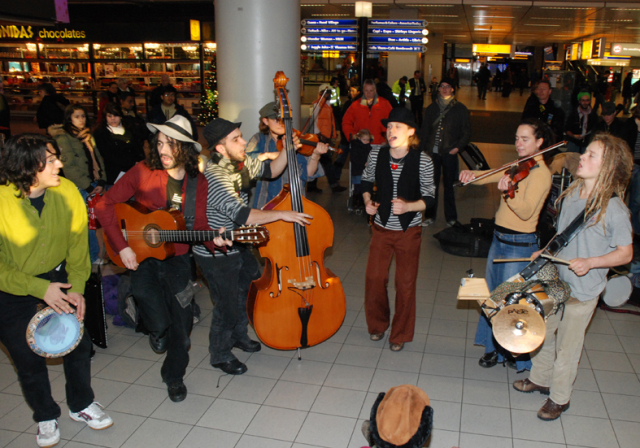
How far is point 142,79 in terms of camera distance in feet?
53.8

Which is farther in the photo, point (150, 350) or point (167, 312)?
point (150, 350)

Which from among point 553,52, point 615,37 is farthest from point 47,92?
point 553,52

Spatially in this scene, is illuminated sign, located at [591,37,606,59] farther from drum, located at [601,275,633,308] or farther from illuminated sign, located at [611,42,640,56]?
drum, located at [601,275,633,308]

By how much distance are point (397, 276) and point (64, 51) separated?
1709 cm

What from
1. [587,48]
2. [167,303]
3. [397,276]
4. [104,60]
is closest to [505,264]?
[397,276]

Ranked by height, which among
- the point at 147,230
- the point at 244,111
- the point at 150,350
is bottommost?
the point at 150,350

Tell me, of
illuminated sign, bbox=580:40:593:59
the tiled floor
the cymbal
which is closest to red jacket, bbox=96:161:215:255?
the tiled floor

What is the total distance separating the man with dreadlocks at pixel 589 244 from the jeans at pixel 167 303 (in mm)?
2144

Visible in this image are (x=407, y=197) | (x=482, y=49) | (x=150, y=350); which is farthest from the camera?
(x=482, y=49)

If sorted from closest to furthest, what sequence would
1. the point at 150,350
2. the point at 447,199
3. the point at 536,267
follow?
the point at 536,267 → the point at 150,350 → the point at 447,199

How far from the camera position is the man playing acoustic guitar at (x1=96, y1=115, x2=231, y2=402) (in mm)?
2943

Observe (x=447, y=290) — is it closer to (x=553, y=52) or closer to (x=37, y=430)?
(x=37, y=430)

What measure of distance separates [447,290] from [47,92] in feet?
26.4

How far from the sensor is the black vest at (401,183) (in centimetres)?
344
